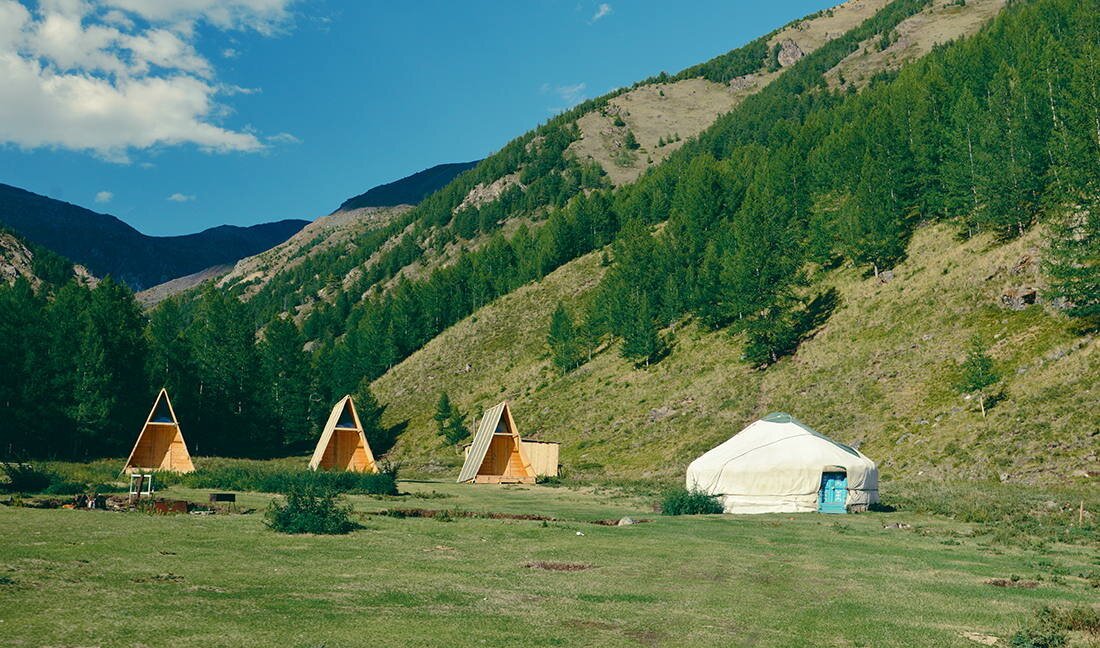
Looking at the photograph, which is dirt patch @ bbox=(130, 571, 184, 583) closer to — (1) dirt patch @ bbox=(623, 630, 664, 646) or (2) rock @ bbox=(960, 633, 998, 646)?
(1) dirt patch @ bbox=(623, 630, 664, 646)

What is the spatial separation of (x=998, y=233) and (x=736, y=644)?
74.5 m

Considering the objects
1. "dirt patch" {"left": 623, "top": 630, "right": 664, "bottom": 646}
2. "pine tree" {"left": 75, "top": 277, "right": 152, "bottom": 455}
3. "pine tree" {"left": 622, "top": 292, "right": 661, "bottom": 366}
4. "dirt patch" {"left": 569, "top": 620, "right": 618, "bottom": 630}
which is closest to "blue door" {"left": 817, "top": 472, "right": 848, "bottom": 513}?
"dirt patch" {"left": 569, "top": 620, "right": 618, "bottom": 630}

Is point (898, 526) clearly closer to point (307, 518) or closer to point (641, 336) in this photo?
point (307, 518)

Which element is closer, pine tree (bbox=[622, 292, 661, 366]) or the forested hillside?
the forested hillside

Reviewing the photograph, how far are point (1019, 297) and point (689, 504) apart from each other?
44023mm

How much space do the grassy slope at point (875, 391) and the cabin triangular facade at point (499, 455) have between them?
1399cm

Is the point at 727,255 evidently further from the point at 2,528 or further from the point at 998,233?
the point at 2,528

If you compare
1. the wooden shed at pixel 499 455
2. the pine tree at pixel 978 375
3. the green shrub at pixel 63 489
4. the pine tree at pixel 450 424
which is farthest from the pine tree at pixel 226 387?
the pine tree at pixel 978 375

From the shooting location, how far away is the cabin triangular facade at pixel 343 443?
175 ft

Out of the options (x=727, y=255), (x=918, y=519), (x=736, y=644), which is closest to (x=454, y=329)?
(x=727, y=255)

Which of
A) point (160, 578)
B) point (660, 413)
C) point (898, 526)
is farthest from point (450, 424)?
point (160, 578)

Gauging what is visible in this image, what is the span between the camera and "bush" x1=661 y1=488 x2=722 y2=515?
107 feet

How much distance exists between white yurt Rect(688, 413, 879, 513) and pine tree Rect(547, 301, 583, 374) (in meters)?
60.0

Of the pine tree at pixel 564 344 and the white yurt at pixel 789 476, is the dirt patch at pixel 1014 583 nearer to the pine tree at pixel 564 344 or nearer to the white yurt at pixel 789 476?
the white yurt at pixel 789 476
